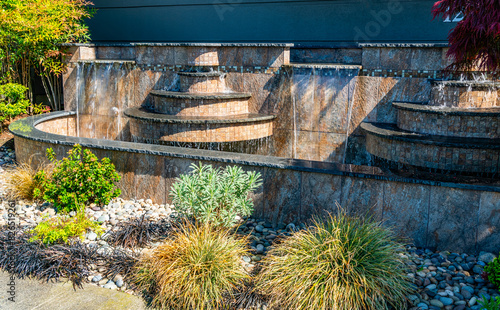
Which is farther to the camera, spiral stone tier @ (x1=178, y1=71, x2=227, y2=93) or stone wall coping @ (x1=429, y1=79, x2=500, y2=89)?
spiral stone tier @ (x1=178, y1=71, x2=227, y2=93)

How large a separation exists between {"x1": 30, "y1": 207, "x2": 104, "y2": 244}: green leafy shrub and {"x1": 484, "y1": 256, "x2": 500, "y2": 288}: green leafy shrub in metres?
4.12

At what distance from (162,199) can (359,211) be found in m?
2.68

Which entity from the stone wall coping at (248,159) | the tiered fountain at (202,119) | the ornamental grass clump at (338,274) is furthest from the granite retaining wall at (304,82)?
the ornamental grass clump at (338,274)

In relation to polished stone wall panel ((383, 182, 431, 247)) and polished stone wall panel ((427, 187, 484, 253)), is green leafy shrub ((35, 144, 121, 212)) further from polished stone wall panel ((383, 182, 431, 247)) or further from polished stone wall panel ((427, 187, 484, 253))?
polished stone wall panel ((427, 187, 484, 253))

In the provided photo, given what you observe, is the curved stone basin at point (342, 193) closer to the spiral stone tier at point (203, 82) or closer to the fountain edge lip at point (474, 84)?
the fountain edge lip at point (474, 84)

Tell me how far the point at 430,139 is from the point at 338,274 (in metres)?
2.96

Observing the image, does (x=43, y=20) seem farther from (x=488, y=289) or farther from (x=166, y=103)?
(x=488, y=289)

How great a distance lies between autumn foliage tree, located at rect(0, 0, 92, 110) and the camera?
9.38m

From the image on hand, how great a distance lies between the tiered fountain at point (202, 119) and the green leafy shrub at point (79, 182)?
1.65 m

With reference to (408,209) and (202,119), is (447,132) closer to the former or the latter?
(408,209)

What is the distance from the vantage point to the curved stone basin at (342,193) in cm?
463

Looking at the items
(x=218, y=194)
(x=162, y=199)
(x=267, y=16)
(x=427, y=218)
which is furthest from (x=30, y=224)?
(x=267, y=16)

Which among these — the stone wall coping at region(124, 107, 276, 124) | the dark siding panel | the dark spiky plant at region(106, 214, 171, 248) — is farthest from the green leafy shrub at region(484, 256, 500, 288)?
the dark siding panel

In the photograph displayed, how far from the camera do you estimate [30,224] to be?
559 centimetres
